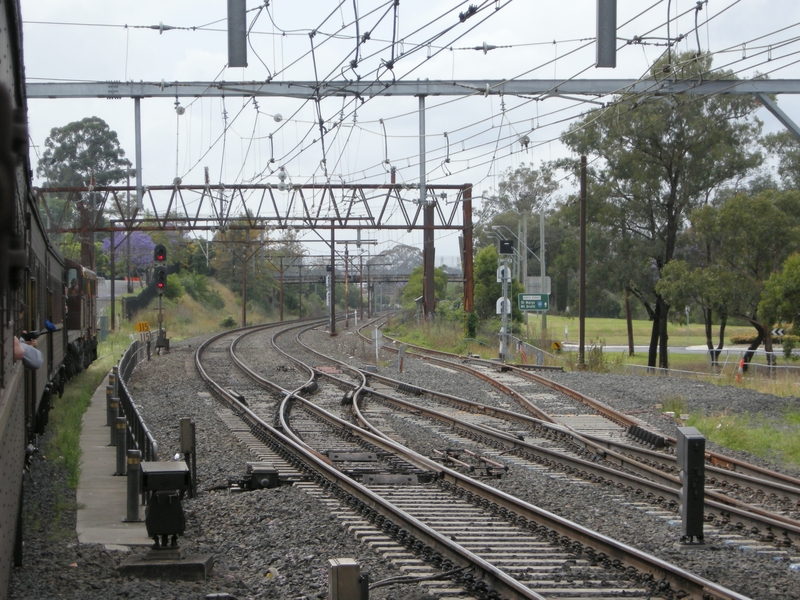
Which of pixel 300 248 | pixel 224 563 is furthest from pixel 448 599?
pixel 300 248

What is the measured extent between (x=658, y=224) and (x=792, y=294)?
19.6m

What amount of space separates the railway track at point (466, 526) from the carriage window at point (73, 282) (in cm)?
1011

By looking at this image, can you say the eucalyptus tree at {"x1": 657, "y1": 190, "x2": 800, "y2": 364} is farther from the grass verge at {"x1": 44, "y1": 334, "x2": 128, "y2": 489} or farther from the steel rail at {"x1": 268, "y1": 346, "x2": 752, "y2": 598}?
the steel rail at {"x1": 268, "y1": 346, "x2": 752, "y2": 598}

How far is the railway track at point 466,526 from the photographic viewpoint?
20.6 ft

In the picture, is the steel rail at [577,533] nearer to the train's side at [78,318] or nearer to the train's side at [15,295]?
the train's side at [15,295]

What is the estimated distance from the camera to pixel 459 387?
21859 mm

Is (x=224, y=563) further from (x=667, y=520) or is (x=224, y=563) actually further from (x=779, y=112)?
(x=779, y=112)

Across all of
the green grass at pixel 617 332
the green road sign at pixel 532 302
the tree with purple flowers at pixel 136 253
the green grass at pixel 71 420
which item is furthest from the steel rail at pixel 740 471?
the tree with purple flowers at pixel 136 253

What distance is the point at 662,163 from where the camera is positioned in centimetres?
3997

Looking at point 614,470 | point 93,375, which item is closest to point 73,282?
point 93,375

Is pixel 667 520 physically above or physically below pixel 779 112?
below

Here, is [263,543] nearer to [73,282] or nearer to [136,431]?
[136,431]

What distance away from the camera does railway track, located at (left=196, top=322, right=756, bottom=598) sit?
629cm

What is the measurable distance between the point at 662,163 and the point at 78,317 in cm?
2720
